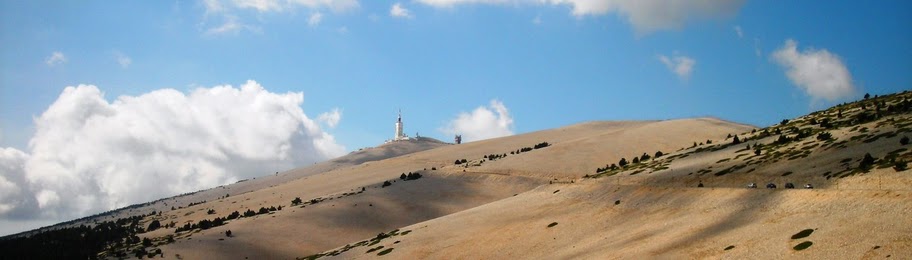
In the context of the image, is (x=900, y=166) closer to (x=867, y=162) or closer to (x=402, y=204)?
(x=867, y=162)

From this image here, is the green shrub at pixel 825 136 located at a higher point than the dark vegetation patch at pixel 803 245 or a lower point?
higher

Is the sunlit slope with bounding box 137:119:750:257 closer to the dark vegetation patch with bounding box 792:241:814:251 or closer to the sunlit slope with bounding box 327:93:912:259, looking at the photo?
the sunlit slope with bounding box 327:93:912:259

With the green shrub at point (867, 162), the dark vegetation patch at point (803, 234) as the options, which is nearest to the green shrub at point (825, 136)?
the green shrub at point (867, 162)

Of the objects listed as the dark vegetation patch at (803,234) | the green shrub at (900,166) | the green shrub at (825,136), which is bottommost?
the dark vegetation patch at (803,234)

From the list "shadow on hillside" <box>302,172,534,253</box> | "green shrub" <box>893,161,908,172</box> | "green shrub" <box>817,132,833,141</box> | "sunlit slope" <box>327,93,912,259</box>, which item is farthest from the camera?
"shadow on hillside" <box>302,172,534,253</box>

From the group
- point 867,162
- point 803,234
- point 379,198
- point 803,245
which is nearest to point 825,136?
point 867,162

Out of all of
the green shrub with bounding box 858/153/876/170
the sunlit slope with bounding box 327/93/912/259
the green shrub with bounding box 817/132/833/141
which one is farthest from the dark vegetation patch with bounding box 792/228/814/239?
the green shrub with bounding box 817/132/833/141

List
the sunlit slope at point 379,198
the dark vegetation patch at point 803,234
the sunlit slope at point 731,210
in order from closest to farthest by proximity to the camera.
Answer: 1. the sunlit slope at point 731,210
2. the dark vegetation patch at point 803,234
3. the sunlit slope at point 379,198

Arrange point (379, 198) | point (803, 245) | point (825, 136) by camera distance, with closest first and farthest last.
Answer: point (803, 245)
point (825, 136)
point (379, 198)

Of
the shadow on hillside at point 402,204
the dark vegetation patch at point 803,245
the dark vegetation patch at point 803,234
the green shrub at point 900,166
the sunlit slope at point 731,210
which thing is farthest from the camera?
the shadow on hillside at point 402,204

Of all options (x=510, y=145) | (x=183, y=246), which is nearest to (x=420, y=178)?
(x=183, y=246)

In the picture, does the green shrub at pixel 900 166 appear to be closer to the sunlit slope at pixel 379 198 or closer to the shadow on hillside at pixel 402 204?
the shadow on hillside at pixel 402 204
